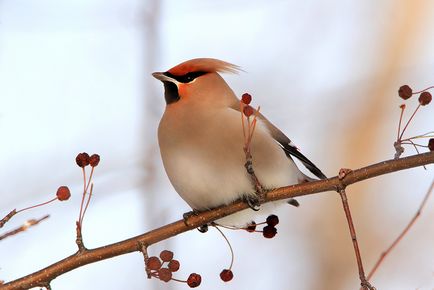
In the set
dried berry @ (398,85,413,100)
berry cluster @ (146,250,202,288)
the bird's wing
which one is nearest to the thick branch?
berry cluster @ (146,250,202,288)

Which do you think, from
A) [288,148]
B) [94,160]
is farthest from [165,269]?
[288,148]

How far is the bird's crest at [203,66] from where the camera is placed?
14.4 feet

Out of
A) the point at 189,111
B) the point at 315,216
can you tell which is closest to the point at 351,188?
the point at 315,216

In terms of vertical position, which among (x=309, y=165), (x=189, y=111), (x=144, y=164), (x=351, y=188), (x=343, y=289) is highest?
(x=189, y=111)

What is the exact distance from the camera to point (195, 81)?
442 centimetres

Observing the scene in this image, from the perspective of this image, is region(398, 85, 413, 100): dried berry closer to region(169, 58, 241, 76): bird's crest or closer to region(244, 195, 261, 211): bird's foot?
region(244, 195, 261, 211): bird's foot

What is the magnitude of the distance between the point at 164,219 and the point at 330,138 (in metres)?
2.49

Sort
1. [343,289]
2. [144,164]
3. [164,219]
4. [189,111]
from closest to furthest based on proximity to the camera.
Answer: [189,111] < [164,219] < [144,164] < [343,289]

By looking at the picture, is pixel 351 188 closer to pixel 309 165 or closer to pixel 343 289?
pixel 343 289

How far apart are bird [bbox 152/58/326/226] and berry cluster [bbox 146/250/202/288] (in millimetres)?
696

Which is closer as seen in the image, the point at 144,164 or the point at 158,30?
the point at 158,30

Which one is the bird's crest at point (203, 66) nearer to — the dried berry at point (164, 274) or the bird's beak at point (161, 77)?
the bird's beak at point (161, 77)

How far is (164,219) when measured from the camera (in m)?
5.08

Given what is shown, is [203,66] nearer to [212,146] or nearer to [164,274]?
[212,146]
